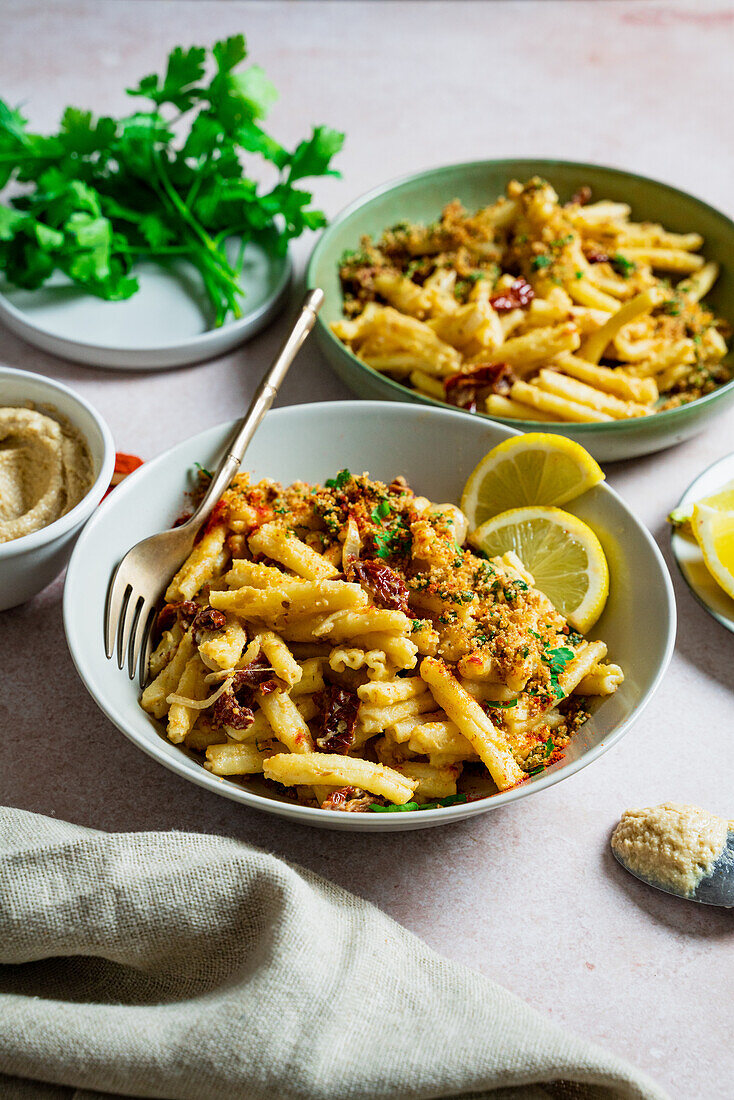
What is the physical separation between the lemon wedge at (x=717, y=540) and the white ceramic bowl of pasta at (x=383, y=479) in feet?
0.75

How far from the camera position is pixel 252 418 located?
6.59 ft

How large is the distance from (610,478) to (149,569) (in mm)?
1177

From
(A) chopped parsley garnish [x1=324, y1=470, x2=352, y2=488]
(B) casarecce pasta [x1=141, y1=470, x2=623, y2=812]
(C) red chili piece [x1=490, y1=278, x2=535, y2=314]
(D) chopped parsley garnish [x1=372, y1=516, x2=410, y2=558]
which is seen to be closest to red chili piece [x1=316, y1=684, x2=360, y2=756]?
(B) casarecce pasta [x1=141, y1=470, x2=623, y2=812]

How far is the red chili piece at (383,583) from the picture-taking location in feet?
5.51

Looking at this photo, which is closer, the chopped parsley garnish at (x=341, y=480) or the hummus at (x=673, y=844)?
the hummus at (x=673, y=844)

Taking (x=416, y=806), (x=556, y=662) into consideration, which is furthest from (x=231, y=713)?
(x=556, y=662)

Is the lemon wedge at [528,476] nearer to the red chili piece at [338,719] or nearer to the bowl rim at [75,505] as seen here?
the red chili piece at [338,719]

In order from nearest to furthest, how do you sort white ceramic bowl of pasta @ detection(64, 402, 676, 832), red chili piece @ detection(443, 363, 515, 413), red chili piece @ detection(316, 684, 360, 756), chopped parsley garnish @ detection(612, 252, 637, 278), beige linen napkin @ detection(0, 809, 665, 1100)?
1. beige linen napkin @ detection(0, 809, 665, 1100)
2. white ceramic bowl of pasta @ detection(64, 402, 676, 832)
3. red chili piece @ detection(316, 684, 360, 756)
4. red chili piece @ detection(443, 363, 515, 413)
5. chopped parsley garnish @ detection(612, 252, 637, 278)

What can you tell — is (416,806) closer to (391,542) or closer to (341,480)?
(391,542)

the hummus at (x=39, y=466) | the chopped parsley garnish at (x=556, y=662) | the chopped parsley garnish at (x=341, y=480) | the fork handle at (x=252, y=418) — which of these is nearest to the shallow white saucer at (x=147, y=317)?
the fork handle at (x=252, y=418)

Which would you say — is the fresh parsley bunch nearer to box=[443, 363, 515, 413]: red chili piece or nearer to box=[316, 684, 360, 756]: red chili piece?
box=[443, 363, 515, 413]: red chili piece

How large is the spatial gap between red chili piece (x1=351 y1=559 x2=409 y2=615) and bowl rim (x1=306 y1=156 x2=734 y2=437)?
0.51m

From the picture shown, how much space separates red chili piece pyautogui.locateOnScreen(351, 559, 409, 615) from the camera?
5.51ft

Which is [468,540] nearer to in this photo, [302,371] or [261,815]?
[261,815]
